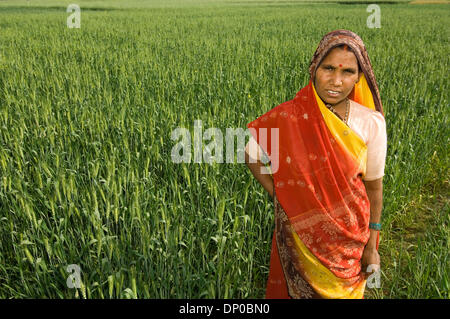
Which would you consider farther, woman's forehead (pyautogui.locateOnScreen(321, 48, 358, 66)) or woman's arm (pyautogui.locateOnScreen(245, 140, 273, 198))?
woman's arm (pyautogui.locateOnScreen(245, 140, 273, 198))

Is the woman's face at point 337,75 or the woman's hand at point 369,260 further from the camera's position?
the woman's hand at point 369,260

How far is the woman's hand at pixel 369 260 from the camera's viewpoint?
4.60ft

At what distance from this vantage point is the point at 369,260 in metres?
1.41

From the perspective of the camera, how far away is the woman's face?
1148 millimetres

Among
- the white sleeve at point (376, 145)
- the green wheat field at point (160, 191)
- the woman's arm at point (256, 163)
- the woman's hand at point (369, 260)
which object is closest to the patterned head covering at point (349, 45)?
the white sleeve at point (376, 145)

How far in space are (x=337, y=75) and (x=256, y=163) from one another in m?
0.45

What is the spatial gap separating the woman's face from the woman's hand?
2.18ft

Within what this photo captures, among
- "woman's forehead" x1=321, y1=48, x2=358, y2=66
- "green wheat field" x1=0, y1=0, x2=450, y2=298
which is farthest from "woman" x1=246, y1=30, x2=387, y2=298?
"green wheat field" x1=0, y1=0, x2=450, y2=298

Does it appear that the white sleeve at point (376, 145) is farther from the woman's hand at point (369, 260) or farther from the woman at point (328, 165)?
the woman's hand at point (369, 260)

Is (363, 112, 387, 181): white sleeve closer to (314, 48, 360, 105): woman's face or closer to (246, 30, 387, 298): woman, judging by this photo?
(246, 30, 387, 298): woman

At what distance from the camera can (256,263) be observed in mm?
2020

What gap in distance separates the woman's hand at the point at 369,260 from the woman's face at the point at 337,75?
2.18ft

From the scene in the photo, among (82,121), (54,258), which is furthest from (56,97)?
(54,258)
